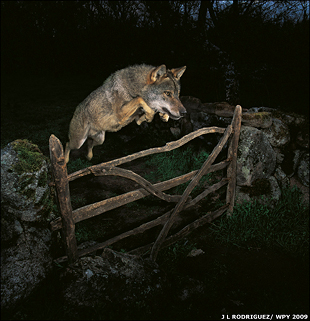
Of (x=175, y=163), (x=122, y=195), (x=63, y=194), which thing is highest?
(x=63, y=194)

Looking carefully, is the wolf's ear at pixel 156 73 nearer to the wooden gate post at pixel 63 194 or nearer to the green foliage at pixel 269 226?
the wooden gate post at pixel 63 194

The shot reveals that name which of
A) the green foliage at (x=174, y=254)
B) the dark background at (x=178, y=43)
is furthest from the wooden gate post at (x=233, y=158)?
the dark background at (x=178, y=43)

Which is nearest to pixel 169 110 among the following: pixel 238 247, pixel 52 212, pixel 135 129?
pixel 52 212

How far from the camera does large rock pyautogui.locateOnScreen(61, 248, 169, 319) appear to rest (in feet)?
7.30

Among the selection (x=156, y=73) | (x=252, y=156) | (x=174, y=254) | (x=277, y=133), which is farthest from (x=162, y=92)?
(x=277, y=133)

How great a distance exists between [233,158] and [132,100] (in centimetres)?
224

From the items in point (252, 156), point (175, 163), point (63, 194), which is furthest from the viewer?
point (175, 163)

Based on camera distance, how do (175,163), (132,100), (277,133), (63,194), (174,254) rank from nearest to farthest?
(63,194) < (132,100) < (174,254) < (277,133) < (175,163)

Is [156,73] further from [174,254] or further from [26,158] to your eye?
[174,254]

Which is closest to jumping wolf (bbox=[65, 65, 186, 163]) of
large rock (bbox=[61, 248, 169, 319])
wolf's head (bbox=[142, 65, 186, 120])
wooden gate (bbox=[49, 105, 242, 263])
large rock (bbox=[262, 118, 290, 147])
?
wolf's head (bbox=[142, 65, 186, 120])

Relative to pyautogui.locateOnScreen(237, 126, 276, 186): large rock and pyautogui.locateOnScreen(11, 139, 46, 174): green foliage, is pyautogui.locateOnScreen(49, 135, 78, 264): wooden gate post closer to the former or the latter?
pyautogui.locateOnScreen(11, 139, 46, 174): green foliage

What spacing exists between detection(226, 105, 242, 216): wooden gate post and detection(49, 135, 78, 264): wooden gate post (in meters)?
2.90

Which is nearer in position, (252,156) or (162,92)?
(162,92)

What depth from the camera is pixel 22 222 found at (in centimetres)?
207
